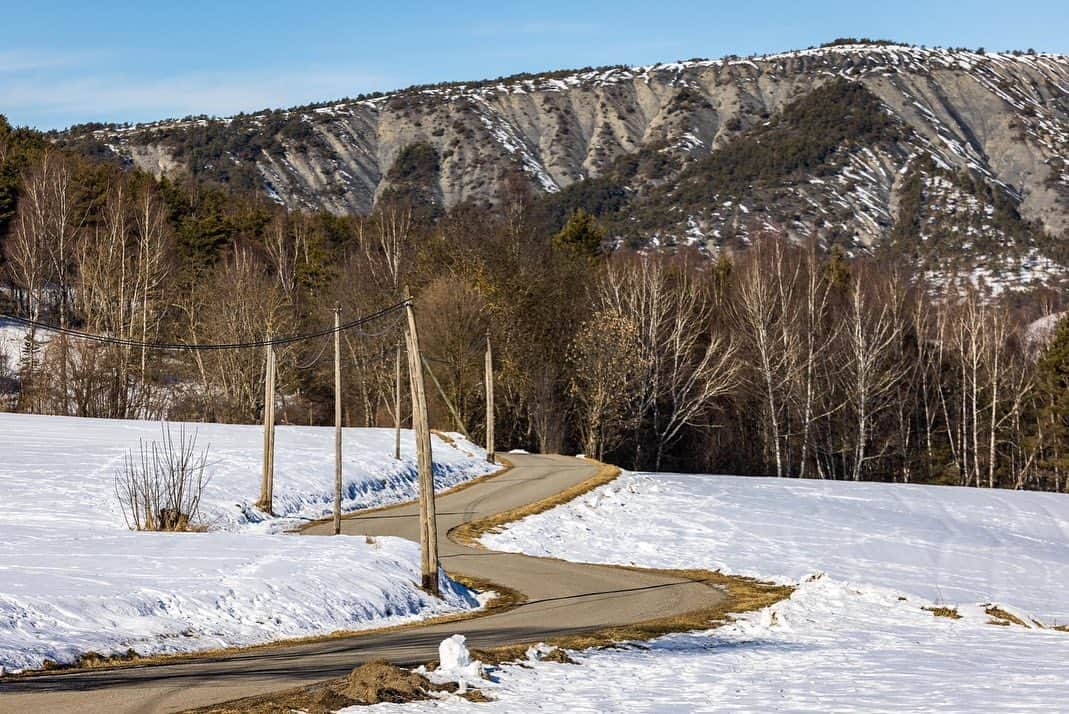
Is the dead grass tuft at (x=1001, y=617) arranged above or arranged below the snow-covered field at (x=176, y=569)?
below

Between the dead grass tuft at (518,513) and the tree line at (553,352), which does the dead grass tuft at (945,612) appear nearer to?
the dead grass tuft at (518,513)

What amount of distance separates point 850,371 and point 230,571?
6155 cm

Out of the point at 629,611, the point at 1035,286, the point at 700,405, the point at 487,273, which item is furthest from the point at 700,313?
the point at 1035,286

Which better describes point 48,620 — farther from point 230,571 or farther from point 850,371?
point 850,371

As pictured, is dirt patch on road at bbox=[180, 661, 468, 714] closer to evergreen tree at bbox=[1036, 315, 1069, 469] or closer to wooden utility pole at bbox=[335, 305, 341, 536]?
wooden utility pole at bbox=[335, 305, 341, 536]

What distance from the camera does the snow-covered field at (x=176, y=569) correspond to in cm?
1653

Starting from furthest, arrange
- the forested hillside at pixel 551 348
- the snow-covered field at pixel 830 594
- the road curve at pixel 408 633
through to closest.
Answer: the forested hillside at pixel 551 348
the snow-covered field at pixel 830 594
the road curve at pixel 408 633

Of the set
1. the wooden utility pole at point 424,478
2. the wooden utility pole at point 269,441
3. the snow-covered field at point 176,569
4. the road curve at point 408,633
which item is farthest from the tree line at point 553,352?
the wooden utility pole at point 424,478

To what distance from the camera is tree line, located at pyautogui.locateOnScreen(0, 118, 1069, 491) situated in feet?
226

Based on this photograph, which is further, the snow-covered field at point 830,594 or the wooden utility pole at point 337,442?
the wooden utility pole at point 337,442

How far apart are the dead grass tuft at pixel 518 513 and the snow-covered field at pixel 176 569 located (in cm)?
543

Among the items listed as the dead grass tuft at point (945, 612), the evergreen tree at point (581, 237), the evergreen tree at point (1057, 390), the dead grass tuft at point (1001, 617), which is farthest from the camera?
the evergreen tree at point (581, 237)

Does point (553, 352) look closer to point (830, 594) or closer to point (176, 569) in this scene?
point (830, 594)

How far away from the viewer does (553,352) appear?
72625mm
